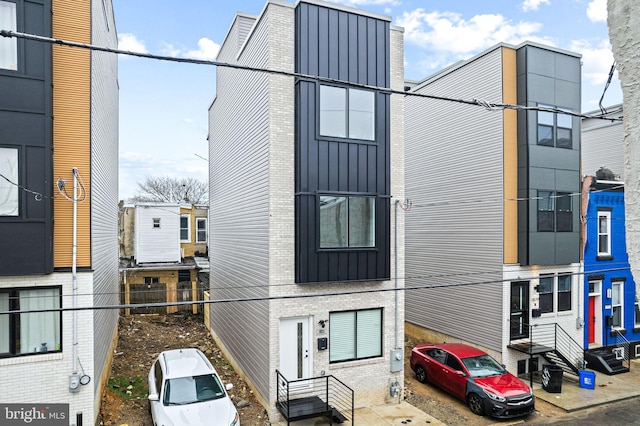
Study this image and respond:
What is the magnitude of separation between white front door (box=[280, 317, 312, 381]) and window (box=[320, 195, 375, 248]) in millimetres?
2157

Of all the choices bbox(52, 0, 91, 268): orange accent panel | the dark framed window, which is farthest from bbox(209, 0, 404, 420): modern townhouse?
the dark framed window

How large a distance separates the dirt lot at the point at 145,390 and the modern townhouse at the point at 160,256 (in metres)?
3.13

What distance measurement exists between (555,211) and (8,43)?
649 inches

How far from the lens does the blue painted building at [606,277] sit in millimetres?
17438

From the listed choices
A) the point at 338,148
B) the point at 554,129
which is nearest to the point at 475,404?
the point at 338,148

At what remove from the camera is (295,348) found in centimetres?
1213

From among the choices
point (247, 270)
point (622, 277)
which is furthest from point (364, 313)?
point (622, 277)

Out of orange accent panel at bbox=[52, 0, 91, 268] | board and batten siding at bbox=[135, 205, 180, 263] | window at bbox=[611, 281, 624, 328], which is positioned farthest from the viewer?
board and batten siding at bbox=[135, 205, 180, 263]

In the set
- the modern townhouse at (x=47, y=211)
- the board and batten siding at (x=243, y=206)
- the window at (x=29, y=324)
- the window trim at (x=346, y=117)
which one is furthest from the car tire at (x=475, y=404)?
the window at (x=29, y=324)

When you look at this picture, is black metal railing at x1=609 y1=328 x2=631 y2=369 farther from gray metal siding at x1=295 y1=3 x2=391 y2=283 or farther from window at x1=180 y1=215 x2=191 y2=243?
window at x1=180 y1=215 x2=191 y2=243

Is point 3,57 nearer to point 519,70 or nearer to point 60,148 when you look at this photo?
point 60,148

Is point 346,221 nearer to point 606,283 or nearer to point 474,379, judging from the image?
point 474,379

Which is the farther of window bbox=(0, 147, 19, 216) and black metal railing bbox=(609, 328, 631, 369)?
black metal railing bbox=(609, 328, 631, 369)

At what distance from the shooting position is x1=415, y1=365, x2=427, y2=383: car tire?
14.9 meters
